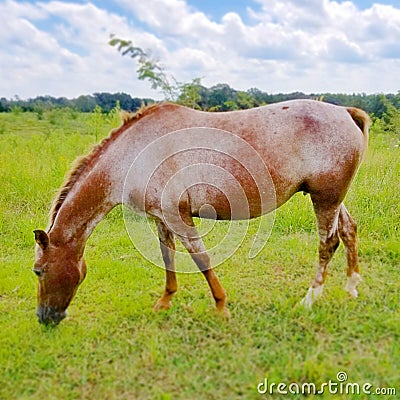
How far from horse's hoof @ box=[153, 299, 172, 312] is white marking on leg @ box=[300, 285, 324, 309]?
108 cm

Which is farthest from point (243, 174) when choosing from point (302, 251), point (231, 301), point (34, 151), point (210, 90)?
point (34, 151)

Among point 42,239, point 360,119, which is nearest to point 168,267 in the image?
point 42,239

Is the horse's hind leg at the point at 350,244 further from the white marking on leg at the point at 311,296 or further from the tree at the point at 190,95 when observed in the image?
the tree at the point at 190,95

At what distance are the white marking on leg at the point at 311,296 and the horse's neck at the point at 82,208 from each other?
68.7 inches

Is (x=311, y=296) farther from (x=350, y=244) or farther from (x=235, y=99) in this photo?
(x=235, y=99)

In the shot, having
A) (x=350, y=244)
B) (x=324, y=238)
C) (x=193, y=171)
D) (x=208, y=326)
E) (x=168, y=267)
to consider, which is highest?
(x=193, y=171)

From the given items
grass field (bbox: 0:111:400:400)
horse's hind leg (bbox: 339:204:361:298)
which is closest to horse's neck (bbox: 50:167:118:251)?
grass field (bbox: 0:111:400:400)

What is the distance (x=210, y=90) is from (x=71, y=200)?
467 centimetres

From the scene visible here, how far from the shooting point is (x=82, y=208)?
9.68 ft

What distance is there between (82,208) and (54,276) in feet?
1.69

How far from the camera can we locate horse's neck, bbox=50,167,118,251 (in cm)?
291

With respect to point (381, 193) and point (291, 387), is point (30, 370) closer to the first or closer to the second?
point (291, 387)

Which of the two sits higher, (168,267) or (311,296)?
(168,267)

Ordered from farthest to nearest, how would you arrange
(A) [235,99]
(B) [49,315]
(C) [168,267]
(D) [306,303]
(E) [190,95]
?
(A) [235,99]
(E) [190,95]
(C) [168,267]
(D) [306,303]
(B) [49,315]
